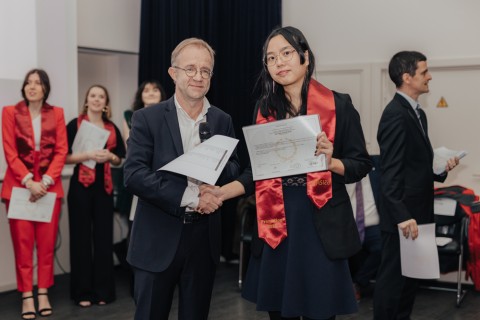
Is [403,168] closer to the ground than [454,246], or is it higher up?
higher up

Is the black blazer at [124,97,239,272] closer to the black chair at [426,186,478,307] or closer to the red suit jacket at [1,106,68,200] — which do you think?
the red suit jacket at [1,106,68,200]

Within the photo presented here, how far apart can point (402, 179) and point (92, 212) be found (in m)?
2.53

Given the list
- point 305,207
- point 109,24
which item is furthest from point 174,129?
point 109,24

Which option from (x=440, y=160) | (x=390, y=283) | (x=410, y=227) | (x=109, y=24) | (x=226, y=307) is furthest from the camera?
(x=109, y=24)

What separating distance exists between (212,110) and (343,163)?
55 centimetres

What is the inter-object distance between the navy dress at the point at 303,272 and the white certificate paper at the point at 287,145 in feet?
0.38

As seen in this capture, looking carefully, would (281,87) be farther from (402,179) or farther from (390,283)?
(390,283)

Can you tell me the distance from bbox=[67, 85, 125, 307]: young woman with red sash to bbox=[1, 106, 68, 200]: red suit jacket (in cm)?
16

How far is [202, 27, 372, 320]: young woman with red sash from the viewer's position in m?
2.19

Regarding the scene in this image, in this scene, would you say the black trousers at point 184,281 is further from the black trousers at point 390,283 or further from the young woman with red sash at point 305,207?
the black trousers at point 390,283

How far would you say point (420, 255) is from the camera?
3.33 metres

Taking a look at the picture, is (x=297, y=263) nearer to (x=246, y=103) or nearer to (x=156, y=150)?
(x=156, y=150)

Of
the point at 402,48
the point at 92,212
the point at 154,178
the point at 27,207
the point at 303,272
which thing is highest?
the point at 402,48

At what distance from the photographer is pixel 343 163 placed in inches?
86.4
